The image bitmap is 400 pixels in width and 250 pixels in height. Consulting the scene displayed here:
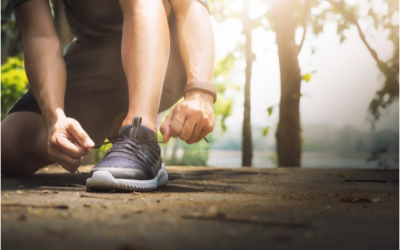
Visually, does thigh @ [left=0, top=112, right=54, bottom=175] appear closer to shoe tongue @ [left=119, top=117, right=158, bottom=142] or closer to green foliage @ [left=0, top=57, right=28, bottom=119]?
shoe tongue @ [left=119, top=117, right=158, bottom=142]

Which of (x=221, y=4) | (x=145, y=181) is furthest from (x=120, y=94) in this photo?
(x=221, y=4)

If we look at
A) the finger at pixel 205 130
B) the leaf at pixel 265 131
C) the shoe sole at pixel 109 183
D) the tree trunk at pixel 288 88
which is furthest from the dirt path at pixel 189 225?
the tree trunk at pixel 288 88

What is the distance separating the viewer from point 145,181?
1.56 m

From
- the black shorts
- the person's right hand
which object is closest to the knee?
the black shorts

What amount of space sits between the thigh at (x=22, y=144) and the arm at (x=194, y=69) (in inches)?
36.5

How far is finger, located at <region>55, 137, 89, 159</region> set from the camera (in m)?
1.61

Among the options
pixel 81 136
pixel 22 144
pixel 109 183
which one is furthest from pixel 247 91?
pixel 109 183

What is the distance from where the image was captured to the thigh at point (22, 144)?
2.27 meters

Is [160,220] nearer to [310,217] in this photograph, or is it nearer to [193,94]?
[310,217]

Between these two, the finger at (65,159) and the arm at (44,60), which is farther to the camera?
the arm at (44,60)

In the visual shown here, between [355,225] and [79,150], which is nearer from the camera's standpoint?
[355,225]

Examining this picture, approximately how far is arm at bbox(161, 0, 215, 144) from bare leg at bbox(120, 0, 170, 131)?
0.11 metres

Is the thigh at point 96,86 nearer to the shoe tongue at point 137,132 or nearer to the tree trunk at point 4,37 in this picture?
the shoe tongue at point 137,132

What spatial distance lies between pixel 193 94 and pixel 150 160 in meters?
0.31
